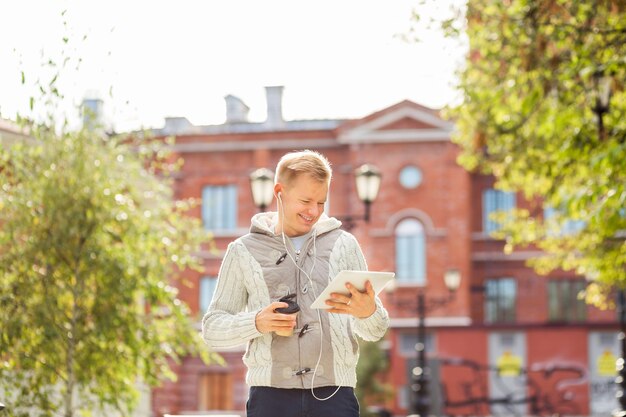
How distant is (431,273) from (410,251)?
1.05 metres

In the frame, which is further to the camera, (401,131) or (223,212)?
(223,212)

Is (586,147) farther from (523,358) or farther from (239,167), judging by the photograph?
(239,167)

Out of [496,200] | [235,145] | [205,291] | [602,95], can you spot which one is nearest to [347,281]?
[602,95]

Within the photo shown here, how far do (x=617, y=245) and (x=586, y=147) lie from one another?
18.9 ft

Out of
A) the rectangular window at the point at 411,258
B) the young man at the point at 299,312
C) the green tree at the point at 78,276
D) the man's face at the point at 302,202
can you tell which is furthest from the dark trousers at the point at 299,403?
the rectangular window at the point at 411,258

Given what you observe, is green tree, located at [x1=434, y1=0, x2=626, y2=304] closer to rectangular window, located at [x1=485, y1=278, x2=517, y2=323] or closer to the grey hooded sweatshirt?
the grey hooded sweatshirt

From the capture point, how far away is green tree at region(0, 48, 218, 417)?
1174cm

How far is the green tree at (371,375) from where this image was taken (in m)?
32.2

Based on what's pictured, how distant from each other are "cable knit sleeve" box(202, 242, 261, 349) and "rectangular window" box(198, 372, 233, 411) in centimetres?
3438

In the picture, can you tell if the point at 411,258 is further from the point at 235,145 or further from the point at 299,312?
the point at 299,312

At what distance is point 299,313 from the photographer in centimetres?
403

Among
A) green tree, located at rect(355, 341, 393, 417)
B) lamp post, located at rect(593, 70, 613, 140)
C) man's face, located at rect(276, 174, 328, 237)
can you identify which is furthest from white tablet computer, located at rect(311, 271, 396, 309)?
green tree, located at rect(355, 341, 393, 417)

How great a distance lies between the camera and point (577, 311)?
3875 cm

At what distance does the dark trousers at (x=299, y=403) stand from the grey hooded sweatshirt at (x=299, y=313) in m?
0.03
